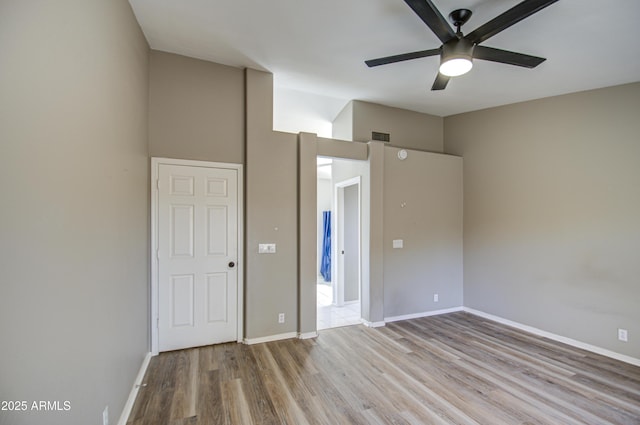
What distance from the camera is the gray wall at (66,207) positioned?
3.29ft

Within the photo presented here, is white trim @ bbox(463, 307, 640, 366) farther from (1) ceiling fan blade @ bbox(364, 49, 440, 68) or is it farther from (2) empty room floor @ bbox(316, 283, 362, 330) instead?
(1) ceiling fan blade @ bbox(364, 49, 440, 68)

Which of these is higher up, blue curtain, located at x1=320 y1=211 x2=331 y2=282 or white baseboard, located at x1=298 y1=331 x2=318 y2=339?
blue curtain, located at x1=320 y1=211 x2=331 y2=282

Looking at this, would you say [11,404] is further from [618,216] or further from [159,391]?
[618,216]

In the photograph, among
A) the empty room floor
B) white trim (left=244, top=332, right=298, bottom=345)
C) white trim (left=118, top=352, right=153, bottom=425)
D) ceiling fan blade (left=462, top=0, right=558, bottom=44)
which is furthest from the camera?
the empty room floor

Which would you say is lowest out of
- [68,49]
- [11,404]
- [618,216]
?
[11,404]

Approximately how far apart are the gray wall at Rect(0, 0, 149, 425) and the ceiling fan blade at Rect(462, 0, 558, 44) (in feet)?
8.32

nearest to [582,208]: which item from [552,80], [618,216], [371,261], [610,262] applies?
[618,216]

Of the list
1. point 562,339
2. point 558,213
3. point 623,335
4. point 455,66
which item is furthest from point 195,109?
point 623,335

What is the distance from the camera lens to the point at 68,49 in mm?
1377

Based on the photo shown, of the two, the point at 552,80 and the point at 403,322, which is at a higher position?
the point at 552,80

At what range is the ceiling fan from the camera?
1.78 metres

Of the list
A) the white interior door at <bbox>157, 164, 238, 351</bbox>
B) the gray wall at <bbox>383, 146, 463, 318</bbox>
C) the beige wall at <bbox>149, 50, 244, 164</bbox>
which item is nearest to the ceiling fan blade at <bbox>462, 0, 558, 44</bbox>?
the gray wall at <bbox>383, 146, 463, 318</bbox>

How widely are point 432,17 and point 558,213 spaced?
3.27 metres

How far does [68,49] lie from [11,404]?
5.07 ft
